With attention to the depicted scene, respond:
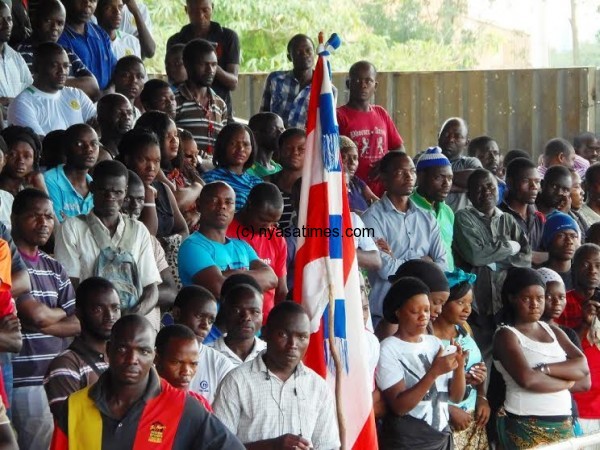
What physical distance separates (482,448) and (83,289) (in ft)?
9.57

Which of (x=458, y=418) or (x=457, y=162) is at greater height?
(x=457, y=162)

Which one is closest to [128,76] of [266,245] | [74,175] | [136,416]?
[74,175]

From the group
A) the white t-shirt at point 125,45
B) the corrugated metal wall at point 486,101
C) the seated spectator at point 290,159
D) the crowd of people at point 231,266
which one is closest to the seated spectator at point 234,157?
the crowd of people at point 231,266

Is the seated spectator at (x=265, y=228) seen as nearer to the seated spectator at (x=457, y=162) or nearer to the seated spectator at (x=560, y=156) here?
the seated spectator at (x=457, y=162)

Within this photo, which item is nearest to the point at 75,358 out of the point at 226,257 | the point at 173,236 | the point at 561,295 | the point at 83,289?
the point at 83,289

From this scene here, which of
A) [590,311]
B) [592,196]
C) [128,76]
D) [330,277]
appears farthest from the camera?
[592,196]

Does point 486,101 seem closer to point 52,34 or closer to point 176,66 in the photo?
point 176,66

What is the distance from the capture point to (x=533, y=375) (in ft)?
26.7

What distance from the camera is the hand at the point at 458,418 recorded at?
7.97m

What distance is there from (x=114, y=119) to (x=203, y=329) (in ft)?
9.70

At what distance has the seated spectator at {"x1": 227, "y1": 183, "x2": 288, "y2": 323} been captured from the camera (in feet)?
27.7

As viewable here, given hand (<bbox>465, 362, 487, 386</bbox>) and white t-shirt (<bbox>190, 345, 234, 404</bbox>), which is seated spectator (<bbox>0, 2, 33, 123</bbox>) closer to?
white t-shirt (<bbox>190, 345, 234, 404</bbox>)

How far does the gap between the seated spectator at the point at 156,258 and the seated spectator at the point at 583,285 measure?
290 cm

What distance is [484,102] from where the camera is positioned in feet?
49.1
